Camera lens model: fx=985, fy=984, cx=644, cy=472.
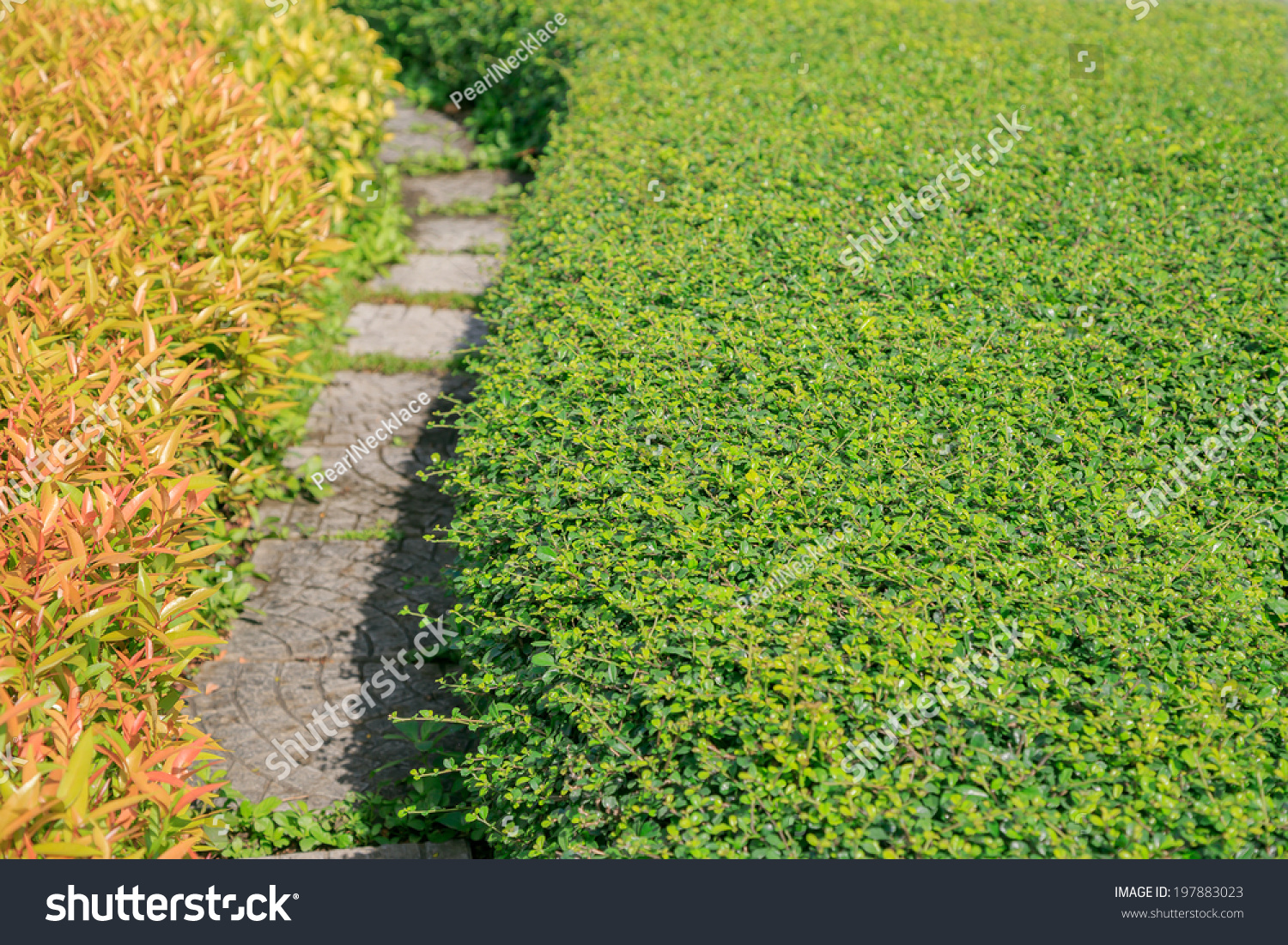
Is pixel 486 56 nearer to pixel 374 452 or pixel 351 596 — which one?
pixel 374 452

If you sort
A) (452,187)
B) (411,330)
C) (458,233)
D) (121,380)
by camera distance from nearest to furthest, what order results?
(121,380), (411,330), (458,233), (452,187)

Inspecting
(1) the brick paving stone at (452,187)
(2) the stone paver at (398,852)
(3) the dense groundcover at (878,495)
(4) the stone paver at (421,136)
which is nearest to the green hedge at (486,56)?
(4) the stone paver at (421,136)

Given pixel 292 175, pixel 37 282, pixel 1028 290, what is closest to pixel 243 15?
pixel 292 175

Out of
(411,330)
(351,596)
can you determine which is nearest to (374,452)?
(351,596)

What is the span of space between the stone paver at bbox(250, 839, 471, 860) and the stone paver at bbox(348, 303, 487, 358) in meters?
3.35

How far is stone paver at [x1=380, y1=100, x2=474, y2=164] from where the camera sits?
8898mm

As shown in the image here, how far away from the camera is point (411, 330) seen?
6.69m

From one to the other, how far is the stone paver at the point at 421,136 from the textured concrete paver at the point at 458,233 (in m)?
1.22

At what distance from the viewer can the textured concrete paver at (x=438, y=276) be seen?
7.06 metres

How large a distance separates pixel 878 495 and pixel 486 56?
7.59m

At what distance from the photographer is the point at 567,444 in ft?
12.1

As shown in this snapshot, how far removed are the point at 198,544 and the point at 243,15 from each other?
4.81m

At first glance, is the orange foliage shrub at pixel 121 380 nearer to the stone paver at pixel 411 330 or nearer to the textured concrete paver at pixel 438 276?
the stone paver at pixel 411 330
